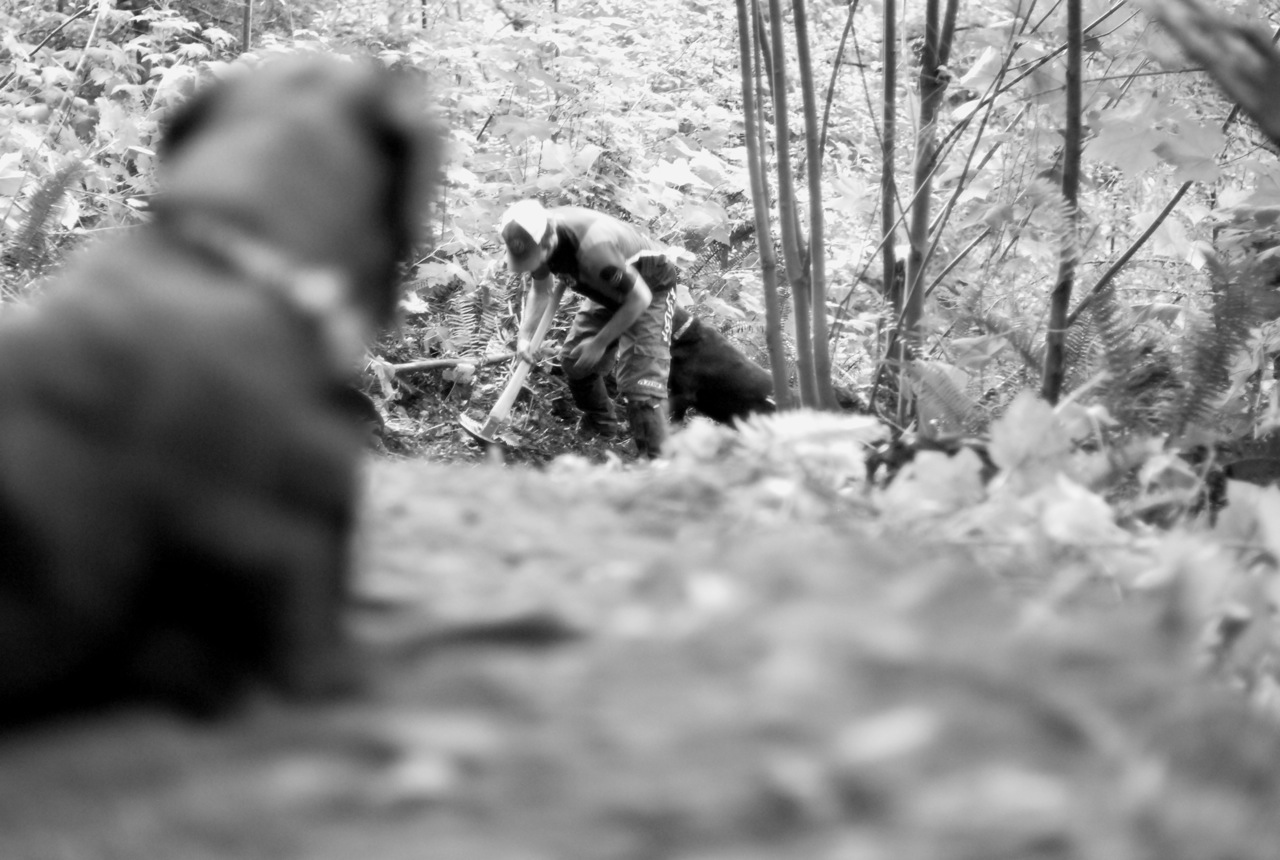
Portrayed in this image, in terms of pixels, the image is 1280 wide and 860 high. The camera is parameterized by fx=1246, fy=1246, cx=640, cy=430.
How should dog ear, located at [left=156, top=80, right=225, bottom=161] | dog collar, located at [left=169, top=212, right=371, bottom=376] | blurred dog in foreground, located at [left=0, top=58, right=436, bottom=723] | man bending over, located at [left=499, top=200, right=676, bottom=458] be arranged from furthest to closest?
man bending over, located at [left=499, top=200, right=676, bottom=458] → dog ear, located at [left=156, top=80, right=225, bottom=161] → dog collar, located at [left=169, top=212, right=371, bottom=376] → blurred dog in foreground, located at [left=0, top=58, right=436, bottom=723]

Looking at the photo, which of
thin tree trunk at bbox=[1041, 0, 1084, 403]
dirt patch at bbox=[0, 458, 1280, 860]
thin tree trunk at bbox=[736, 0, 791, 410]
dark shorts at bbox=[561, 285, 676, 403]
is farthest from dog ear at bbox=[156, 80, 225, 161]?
dark shorts at bbox=[561, 285, 676, 403]

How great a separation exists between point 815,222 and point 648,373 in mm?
4311

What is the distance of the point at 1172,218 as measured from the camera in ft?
19.6

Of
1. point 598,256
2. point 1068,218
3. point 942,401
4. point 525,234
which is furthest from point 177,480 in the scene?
point 598,256

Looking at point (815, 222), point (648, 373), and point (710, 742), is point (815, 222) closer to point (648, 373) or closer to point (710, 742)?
point (710, 742)

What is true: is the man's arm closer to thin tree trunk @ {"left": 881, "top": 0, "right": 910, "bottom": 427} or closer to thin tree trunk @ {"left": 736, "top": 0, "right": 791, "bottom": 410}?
thin tree trunk @ {"left": 881, "top": 0, "right": 910, "bottom": 427}

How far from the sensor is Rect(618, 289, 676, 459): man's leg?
8.23m

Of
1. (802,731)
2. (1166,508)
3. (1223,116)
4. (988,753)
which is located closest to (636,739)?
(802,731)

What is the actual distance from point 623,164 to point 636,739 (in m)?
8.95

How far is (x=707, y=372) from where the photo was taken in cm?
873

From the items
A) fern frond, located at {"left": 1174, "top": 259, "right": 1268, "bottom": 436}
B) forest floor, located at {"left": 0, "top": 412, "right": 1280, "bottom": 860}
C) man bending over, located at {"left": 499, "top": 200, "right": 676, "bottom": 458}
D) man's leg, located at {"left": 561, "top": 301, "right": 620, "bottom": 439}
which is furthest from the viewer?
man's leg, located at {"left": 561, "top": 301, "right": 620, "bottom": 439}

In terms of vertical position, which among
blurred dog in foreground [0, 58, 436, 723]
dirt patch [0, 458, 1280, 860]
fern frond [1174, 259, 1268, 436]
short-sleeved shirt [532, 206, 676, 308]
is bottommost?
dirt patch [0, 458, 1280, 860]

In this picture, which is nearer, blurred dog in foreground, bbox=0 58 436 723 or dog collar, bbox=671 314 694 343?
blurred dog in foreground, bbox=0 58 436 723

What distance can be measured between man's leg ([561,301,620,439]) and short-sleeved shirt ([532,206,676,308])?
0.31 metres
